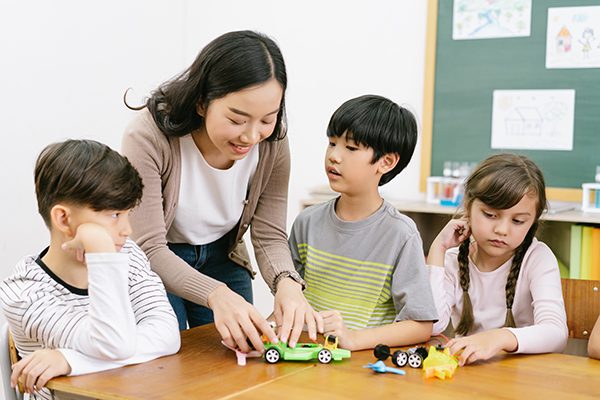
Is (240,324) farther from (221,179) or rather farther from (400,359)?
(221,179)

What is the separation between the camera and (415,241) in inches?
70.2

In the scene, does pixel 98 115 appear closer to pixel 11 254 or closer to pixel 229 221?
pixel 11 254

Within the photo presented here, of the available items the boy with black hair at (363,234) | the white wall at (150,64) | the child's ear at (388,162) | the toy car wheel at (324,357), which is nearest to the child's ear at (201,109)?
the boy with black hair at (363,234)

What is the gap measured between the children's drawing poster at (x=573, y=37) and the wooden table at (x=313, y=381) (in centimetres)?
218

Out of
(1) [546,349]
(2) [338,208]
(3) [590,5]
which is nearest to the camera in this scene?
(1) [546,349]

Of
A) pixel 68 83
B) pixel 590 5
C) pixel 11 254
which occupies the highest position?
pixel 590 5

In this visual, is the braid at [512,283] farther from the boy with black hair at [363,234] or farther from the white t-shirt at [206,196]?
the white t-shirt at [206,196]

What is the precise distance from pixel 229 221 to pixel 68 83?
1997 millimetres

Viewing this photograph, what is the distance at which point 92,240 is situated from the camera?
54.3 inches

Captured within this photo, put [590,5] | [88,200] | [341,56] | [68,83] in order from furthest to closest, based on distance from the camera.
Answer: [341,56], [68,83], [590,5], [88,200]

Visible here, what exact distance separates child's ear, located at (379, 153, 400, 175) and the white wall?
1598 mm

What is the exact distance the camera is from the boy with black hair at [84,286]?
1354 millimetres

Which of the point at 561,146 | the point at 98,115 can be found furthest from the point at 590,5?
the point at 98,115

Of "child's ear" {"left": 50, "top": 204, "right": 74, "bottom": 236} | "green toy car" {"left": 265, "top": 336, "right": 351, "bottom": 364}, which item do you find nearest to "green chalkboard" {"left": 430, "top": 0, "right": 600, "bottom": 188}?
"green toy car" {"left": 265, "top": 336, "right": 351, "bottom": 364}
